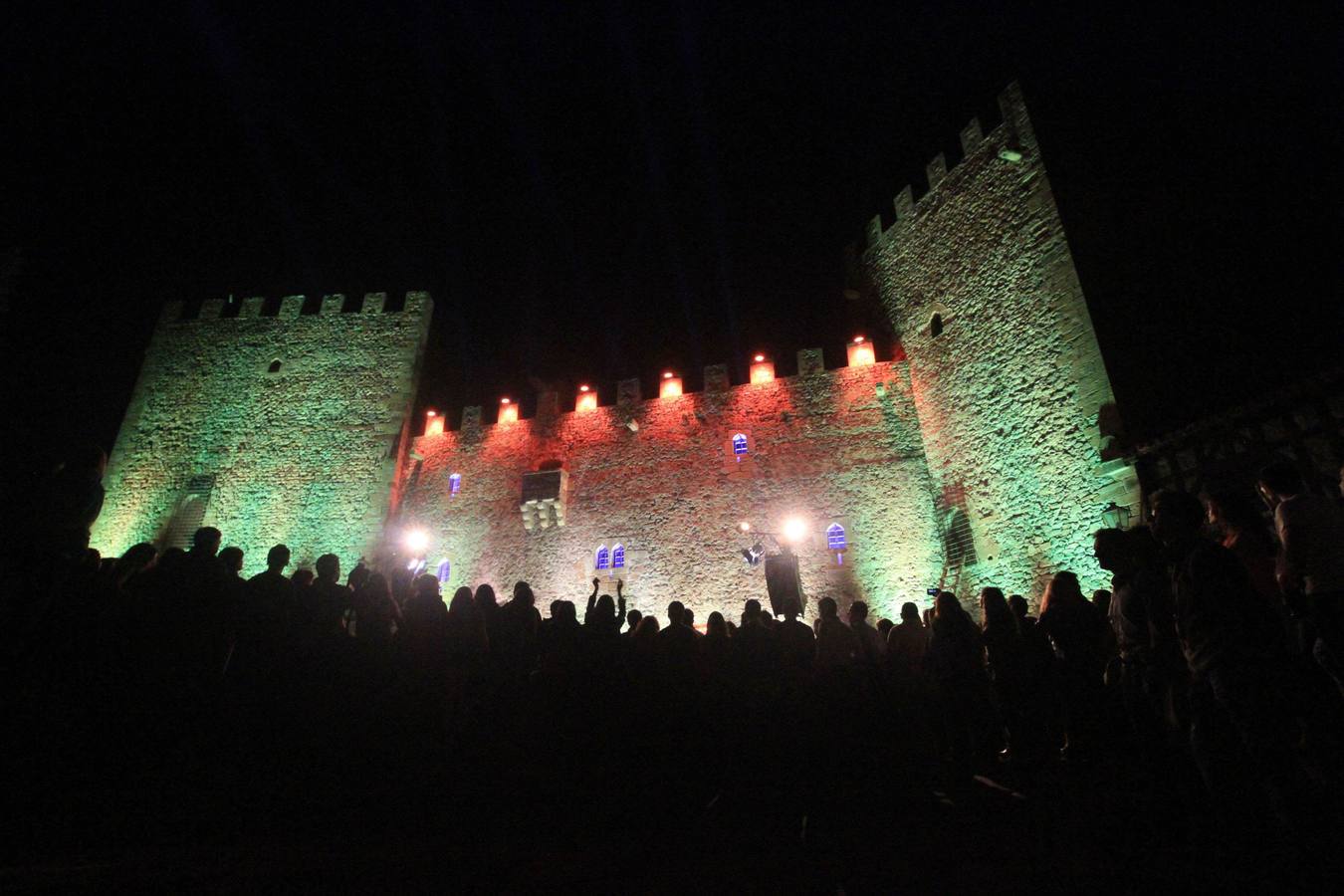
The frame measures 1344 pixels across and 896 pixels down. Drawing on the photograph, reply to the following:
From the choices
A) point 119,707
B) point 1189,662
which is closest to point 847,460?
point 1189,662

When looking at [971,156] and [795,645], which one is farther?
Result: [971,156]

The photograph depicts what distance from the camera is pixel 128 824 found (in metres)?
2.96

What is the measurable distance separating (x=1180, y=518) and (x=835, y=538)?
31.9ft

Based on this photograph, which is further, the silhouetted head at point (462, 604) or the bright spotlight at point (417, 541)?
the bright spotlight at point (417, 541)

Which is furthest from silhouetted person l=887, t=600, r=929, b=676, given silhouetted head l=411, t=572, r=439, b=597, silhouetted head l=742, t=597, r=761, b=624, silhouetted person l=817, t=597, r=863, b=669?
silhouetted head l=411, t=572, r=439, b=597

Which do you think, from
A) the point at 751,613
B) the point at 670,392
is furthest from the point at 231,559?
the point at 670,392

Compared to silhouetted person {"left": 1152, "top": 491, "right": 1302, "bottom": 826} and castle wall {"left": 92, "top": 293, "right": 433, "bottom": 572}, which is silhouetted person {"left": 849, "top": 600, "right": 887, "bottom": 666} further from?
castle wall {"left": 92, "top": 293, "right": 433, "bottom": 572}

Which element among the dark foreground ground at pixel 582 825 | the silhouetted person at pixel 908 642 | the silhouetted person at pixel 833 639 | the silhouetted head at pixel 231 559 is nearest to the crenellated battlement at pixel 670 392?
the silhouetted person at pixel 908 642

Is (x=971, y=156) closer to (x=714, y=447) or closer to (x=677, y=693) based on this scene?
(x=714, y=447)

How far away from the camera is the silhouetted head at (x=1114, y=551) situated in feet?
12.0

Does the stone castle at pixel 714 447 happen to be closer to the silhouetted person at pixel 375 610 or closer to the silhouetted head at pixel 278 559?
the silhouetted person at pixel 375 610

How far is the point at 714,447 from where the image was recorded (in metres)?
14.5

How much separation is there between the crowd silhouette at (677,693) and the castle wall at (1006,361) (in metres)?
5.37

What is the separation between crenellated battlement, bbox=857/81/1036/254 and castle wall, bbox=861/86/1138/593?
27mm
